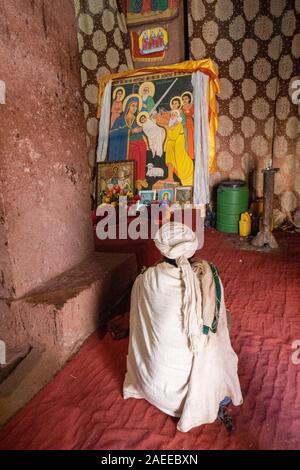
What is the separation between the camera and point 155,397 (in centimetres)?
216

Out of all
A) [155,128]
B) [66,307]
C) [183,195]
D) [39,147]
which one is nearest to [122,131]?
[155,128]

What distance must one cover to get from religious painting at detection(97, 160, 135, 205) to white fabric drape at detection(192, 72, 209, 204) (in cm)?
122

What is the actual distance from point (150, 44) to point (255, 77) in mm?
2090

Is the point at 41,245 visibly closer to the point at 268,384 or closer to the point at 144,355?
the point at 144,355

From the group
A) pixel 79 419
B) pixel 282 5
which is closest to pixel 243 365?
pixel 79 419

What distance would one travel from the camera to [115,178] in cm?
643

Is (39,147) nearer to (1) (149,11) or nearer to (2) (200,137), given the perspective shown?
(2) (200,137)

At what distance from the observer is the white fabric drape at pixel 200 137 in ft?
19.1

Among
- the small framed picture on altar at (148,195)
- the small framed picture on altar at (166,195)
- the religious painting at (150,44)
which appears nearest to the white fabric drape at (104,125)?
the religious painting at (150,44)

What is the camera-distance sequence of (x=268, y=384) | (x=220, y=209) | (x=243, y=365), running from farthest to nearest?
(x=220, y=209), (x=243, y=365), (x=268, y=384)

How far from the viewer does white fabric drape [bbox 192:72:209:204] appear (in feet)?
19.1

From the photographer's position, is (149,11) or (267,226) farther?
(149,11)
